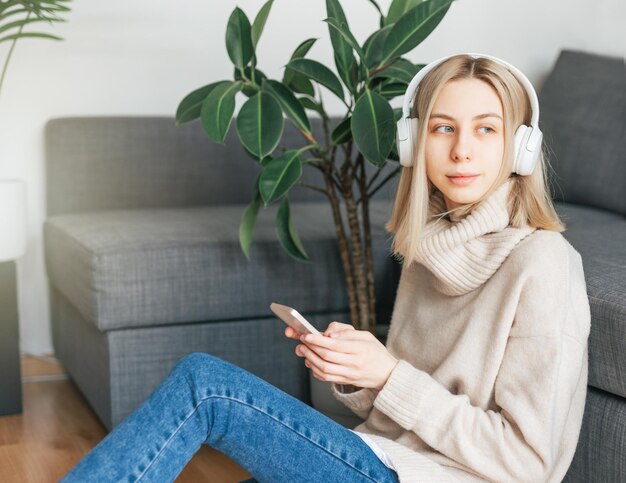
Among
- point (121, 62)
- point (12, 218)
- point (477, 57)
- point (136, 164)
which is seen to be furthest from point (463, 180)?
point (121, 62)

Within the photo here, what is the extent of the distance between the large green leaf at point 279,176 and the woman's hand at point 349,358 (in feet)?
1.63

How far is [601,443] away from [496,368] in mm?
265

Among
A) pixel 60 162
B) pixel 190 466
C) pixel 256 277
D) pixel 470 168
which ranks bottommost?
pixel 190 466

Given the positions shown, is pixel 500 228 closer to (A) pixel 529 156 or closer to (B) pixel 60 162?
(A) pixel 529 156

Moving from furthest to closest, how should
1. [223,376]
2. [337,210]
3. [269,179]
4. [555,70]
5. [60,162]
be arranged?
[555,70], [60,162], [337,210], [269,179], [223,376]

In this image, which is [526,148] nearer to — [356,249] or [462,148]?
[462,148]

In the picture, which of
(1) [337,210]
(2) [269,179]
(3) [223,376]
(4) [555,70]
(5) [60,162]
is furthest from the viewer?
(4) [555,70]

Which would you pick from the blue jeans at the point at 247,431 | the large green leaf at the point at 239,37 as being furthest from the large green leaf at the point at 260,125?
the blue jeans at the point at 247,431

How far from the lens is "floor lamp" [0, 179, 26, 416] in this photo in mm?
2043

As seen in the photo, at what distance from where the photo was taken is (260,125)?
162 cm

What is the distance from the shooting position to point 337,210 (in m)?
1.85

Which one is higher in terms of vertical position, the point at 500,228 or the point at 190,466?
the point at 500,228

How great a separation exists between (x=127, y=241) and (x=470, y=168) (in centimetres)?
94

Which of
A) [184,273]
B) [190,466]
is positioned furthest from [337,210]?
[190,466]
